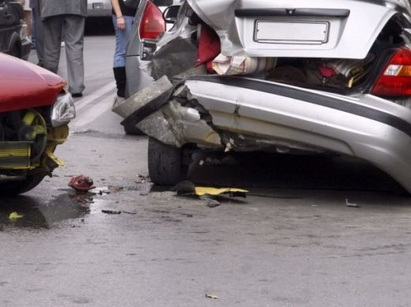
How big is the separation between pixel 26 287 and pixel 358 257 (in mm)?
1801

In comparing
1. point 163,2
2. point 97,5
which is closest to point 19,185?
point 163,2

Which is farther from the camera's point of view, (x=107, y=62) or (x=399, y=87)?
(x=107, y=62)

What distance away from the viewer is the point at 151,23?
398 inches

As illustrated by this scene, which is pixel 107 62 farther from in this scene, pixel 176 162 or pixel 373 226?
pixel 373 226

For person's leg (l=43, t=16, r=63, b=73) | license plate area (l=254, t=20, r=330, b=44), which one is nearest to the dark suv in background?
person's leg (l=43, t=16, r=63, b=73)

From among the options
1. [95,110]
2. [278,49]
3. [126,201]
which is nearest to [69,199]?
[126,201]

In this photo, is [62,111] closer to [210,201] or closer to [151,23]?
[210,201]

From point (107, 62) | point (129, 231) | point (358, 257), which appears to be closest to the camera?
point (358, 257)

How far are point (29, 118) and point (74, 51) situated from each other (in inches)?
262

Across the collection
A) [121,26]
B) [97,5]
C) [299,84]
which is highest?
[299,84]

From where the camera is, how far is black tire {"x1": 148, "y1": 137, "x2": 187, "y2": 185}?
7785 millimetres

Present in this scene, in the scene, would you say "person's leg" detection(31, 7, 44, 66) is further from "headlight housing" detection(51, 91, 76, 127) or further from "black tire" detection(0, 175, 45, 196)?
"headlight housing" detection(51, 91, 76, 127)

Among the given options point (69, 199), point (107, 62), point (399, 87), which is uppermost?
point (399, 87)

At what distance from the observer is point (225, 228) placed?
6742mm
